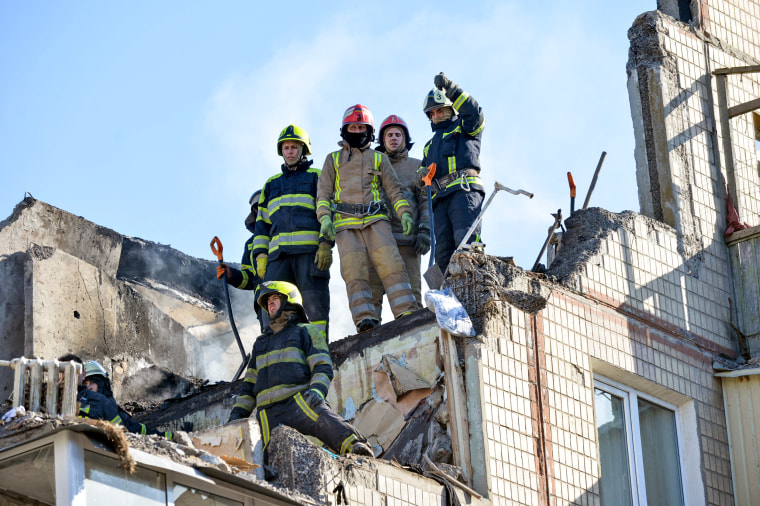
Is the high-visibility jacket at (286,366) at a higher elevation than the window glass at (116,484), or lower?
higher

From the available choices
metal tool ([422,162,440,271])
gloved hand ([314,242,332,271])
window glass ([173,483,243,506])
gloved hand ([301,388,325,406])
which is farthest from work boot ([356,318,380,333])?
window glass ([173,483,243,506])

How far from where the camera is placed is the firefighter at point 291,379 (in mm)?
12141

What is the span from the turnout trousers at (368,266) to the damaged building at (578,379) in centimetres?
81

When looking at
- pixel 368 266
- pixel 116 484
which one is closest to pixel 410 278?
pixel 368 266

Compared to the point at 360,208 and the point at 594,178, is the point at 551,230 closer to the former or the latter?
the point at 594,178

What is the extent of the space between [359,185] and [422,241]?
942mm

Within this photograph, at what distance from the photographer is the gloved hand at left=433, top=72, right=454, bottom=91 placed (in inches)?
641

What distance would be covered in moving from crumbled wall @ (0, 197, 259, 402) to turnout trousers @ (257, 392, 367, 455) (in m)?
6.42

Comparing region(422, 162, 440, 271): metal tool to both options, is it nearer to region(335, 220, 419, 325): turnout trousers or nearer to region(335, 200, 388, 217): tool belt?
region(335, 220, 419, 325): turnout trousers

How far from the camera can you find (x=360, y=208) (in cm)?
1638

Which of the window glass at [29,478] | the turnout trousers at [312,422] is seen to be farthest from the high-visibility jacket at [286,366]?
the window glass at [29,478]

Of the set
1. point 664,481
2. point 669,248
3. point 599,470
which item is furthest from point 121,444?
point 669,248

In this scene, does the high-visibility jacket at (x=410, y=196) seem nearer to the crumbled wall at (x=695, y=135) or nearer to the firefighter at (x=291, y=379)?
the crumbled wall at (x=695, y=135)

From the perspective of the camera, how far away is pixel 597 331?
13500 millimetres
